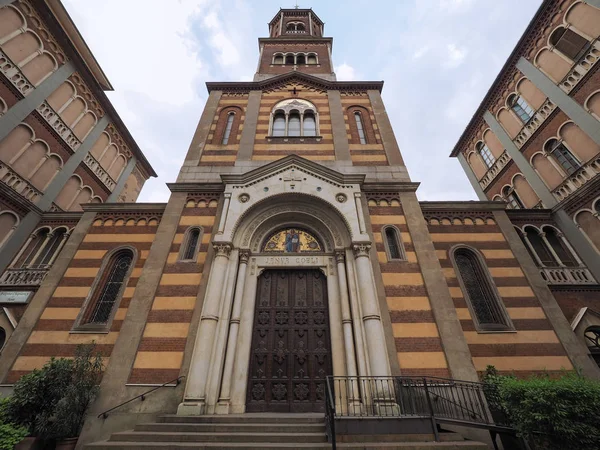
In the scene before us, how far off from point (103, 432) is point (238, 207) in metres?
7.76

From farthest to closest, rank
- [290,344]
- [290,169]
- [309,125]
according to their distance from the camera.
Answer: [309,125]
[290,169]
[290,344]

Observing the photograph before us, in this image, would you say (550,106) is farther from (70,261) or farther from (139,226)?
(70,261)

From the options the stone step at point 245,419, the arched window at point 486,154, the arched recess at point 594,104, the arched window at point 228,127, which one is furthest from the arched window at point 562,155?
the arched window at point 228,127

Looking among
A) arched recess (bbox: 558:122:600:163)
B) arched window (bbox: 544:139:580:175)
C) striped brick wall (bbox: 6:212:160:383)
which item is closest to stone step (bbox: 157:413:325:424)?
striped brick wall (bbox: 6:212:160:383)

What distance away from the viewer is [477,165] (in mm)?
21562

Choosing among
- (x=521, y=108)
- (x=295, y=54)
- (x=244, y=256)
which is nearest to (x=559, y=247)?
(x=521, y=108)

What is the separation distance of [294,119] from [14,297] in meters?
15.4

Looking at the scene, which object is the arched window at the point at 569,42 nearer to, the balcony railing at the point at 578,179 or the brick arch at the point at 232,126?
the balcony railing at the point at 578,179

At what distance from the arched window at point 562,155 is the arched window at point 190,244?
18.1 meters

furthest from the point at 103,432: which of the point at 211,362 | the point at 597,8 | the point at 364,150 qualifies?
the point at 597,8

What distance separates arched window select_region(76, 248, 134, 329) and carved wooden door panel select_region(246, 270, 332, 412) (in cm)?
541

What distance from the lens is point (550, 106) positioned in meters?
15.5

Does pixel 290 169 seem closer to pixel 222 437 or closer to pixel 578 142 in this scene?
pixel 222 437

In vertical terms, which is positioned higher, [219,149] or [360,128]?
[360,128]
